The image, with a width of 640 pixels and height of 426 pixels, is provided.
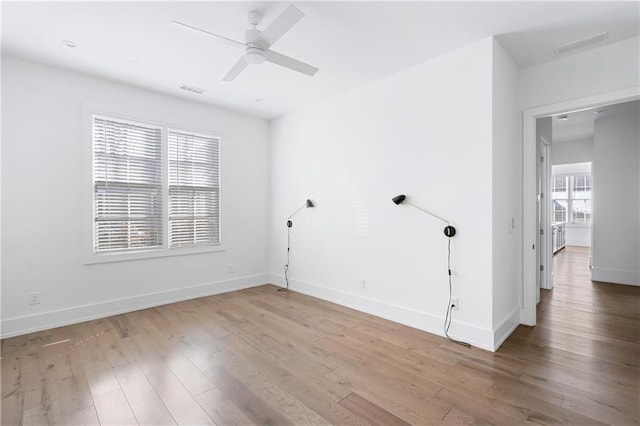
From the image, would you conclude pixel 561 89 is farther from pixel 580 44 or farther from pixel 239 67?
pixel 239 67

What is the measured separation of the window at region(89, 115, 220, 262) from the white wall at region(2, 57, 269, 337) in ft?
0.55

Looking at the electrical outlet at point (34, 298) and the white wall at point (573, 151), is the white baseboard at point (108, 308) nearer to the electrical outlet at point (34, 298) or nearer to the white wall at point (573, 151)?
the electrical outlet at point (34, 298)

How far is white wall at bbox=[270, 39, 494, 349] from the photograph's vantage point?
9.60 feet

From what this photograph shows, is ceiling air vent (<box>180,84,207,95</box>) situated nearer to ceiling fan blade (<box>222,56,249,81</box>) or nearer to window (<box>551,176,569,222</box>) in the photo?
ceiling fan blade (<box>222,56,249,81</box>)

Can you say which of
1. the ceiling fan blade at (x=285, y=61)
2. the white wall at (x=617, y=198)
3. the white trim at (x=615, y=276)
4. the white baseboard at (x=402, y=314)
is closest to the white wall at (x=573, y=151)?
the white wall at (x=617, y=198)

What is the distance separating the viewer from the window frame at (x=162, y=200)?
11.9 feet

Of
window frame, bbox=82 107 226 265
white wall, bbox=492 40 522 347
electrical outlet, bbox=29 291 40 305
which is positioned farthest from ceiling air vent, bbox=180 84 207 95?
white wall, bbox=492 40 522 347

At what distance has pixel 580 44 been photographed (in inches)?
113

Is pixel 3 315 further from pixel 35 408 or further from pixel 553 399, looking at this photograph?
pixel 553 399

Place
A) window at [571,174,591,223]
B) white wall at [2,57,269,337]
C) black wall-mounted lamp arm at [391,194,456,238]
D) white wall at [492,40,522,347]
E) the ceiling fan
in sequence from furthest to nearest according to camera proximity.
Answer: window at [571,174,591,223], white wall at [2,57,269,337], black wall-mounted lamp arm at [391,194,456,238], white wall at [492,40,522,347], the ceiling fan

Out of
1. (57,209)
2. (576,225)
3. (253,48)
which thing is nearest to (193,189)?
(57,209)

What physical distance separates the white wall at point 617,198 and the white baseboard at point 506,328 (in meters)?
3.29

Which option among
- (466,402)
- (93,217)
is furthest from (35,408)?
(466,402)

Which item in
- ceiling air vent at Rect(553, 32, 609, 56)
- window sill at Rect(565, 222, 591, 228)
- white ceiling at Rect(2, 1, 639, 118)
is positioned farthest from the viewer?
window sill at Rect(565, 222, 591, 228)
